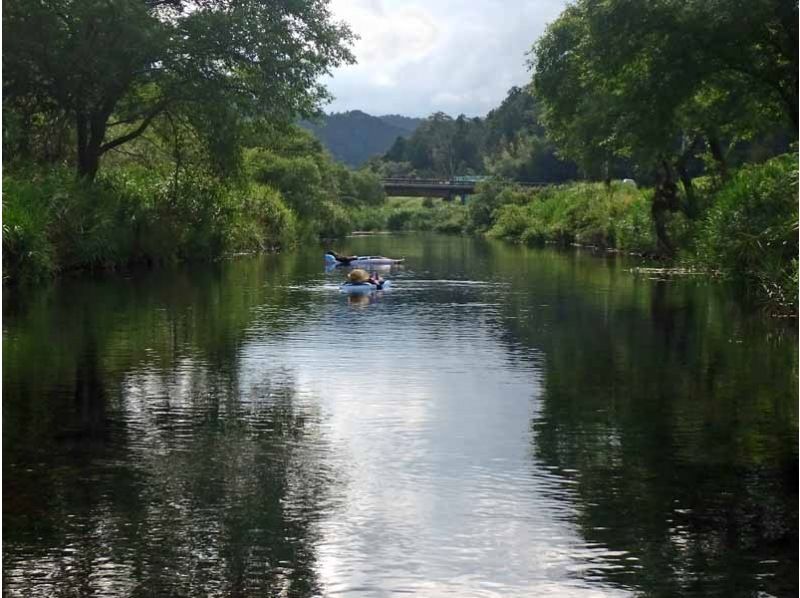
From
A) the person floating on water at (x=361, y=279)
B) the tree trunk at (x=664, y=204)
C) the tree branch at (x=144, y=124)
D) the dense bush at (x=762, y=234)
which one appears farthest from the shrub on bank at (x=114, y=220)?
the dense bush at (x=762, y=234)

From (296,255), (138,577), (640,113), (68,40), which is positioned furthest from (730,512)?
(296,255)

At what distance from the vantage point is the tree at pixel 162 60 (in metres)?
35.9

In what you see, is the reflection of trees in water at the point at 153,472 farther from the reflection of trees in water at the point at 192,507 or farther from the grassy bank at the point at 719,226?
the grassy bank at the point at 719,226

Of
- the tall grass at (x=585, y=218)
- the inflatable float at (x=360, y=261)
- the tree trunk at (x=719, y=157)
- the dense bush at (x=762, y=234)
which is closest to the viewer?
the dense bush at (x=762, y=234)

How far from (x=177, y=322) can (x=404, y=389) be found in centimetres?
865

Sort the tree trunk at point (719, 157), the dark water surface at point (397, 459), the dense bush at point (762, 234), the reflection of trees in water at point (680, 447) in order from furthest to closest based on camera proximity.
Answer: the tree trunk at point (719, 157)
the dense bush at point (762, 234)
the reflection of trees in water at point (680, 447)
the dark water surface at point (397, 459)

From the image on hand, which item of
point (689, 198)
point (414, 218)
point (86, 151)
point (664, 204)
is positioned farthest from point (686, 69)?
point (414, 218)

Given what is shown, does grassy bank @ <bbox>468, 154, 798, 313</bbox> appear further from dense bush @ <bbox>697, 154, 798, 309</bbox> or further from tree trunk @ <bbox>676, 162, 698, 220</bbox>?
tree trunk @ <bbox>676, 162, 698, 220</bbox>

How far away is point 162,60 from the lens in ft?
127

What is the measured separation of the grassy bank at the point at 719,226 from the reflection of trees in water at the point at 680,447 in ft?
14.3

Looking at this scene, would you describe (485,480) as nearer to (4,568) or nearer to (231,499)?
(231,499)

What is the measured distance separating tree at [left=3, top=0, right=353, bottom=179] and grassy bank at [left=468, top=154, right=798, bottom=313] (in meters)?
14.1

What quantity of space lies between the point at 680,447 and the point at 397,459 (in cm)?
274

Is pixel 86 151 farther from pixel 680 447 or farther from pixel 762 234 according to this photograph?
pixel 680 447
